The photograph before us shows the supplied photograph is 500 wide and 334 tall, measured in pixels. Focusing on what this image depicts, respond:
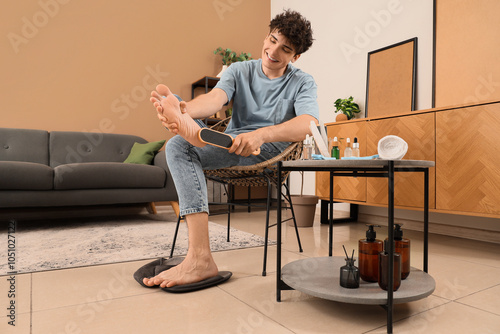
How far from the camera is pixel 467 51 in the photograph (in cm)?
226

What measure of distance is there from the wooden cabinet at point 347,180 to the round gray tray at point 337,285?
141cm

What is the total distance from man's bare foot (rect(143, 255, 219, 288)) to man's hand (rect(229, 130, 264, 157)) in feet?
1.39

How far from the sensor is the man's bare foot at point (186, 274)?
1.21m

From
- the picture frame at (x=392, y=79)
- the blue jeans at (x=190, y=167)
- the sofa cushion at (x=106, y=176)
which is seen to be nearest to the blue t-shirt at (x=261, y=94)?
the blue jeans at (x=190, y=167)

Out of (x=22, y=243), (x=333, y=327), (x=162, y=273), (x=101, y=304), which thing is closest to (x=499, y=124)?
(x=333, y=327)

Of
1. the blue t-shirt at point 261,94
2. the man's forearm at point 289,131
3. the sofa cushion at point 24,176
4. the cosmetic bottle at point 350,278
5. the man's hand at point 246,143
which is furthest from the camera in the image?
the sofa cushion at point 24,176

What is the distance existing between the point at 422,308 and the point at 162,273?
0.90 metres

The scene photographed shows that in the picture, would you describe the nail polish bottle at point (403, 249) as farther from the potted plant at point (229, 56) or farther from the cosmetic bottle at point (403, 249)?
the potted plant at point (229, 56)

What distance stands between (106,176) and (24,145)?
39.3 inches

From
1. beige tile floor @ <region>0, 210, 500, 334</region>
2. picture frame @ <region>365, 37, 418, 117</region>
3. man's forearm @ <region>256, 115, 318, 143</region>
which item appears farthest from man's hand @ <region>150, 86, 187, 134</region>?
picture frame @ <region>365, 37, 418, 117</region>

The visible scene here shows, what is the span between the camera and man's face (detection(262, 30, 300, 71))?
150 centimetres

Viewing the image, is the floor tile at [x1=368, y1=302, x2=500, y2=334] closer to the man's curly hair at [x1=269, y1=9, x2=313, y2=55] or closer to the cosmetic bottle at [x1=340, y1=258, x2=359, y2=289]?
the cosmetic bottle at [x1=340, y1=258, x2=359, y2=289]

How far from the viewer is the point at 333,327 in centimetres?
94

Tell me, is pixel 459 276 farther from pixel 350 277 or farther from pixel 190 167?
pixel 190 167
